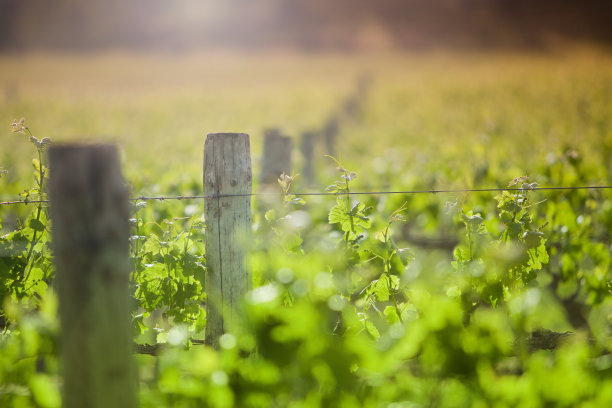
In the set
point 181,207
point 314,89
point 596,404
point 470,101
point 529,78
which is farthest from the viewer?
point 314,89

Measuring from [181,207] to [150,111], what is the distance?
2921 cm

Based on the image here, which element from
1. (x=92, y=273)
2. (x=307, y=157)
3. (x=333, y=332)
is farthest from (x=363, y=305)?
(x=307, y=157)

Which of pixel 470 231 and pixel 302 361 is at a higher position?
pixel 470 231

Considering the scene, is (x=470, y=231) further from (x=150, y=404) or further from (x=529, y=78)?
(x=529, y=78)

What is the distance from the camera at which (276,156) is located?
4.91m

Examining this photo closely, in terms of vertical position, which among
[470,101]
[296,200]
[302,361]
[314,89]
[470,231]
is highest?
[314,89]

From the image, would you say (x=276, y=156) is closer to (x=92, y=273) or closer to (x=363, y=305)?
(x=363, y=305)

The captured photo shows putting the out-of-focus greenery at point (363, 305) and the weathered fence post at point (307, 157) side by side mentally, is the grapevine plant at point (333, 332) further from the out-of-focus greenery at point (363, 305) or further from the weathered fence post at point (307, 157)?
the weathered fence post at point (307, 157)

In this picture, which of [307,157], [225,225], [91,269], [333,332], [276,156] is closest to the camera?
[91,269]

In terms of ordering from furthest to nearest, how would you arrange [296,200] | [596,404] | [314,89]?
[314,89], [296,200], [596,404]

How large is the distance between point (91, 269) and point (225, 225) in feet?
3.80

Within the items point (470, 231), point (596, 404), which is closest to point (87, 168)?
point (596, 404)

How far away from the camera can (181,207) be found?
17.2 feet

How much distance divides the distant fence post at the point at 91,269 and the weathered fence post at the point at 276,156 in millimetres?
3574
